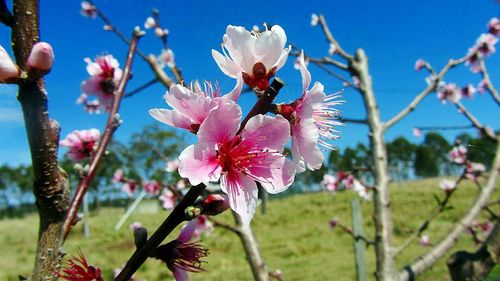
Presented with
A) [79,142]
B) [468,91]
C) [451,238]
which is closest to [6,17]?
[79,142]

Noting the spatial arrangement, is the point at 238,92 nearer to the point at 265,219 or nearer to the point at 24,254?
the point at 24,254

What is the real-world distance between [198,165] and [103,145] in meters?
0.50

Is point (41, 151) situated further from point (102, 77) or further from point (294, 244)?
point (294, 244)

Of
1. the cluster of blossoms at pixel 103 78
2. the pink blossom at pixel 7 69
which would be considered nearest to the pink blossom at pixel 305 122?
the pink blossom at pixel 7 69

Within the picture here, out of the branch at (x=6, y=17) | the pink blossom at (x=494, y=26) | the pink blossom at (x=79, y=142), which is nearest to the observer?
the branch at (x=6, y=17)

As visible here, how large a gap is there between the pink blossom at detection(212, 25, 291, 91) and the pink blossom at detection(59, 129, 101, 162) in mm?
982

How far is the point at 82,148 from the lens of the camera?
4.54ft

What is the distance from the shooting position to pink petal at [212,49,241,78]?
1.76 feet

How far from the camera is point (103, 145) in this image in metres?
0.90

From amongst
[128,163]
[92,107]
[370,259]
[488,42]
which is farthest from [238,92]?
[128,163]

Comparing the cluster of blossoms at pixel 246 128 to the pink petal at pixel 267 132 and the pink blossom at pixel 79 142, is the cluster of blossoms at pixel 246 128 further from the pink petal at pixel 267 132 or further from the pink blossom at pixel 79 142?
the pink blossom at pixel 79 142

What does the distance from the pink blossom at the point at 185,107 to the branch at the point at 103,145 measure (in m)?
0.29

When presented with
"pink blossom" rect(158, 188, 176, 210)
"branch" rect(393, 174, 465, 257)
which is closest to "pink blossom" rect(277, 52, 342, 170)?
"branch" rect(393, 174, 465, 257)

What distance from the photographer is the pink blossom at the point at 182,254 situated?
1.72 feet
